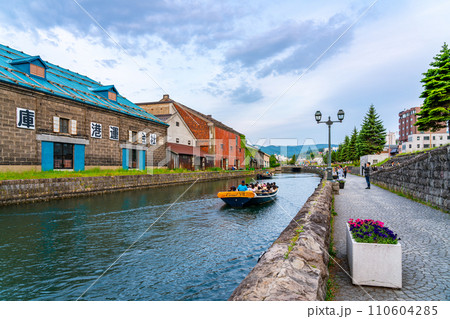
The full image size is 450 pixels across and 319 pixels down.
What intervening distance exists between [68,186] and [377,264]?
67.0ft

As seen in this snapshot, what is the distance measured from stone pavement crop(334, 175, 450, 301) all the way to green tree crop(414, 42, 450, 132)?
2201cm

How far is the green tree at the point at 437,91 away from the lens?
87.7ft

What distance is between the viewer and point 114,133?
2869 cm

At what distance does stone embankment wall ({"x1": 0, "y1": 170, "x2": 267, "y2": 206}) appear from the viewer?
15586 millimetres

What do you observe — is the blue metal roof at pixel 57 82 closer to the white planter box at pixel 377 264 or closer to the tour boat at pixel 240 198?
the tour boat at pixel 240 198

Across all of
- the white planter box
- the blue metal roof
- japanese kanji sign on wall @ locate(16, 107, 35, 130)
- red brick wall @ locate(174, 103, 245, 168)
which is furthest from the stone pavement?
red brick wall @ locate(174, 103, 245, 168)

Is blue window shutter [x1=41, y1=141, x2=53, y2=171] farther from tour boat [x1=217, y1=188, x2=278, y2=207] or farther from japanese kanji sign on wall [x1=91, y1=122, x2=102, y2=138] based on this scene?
tour boat [x1=217, y1=188, x2=278, y2=207]

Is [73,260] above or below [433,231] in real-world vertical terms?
below

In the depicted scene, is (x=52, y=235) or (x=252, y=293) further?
(x=52, y=235)

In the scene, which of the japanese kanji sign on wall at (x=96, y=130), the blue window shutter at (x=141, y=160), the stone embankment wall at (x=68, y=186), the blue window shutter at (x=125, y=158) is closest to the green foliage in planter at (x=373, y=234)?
the stone embankment wall at (x=68, y=186)

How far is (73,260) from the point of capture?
790cm

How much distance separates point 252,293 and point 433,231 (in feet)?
23.3
